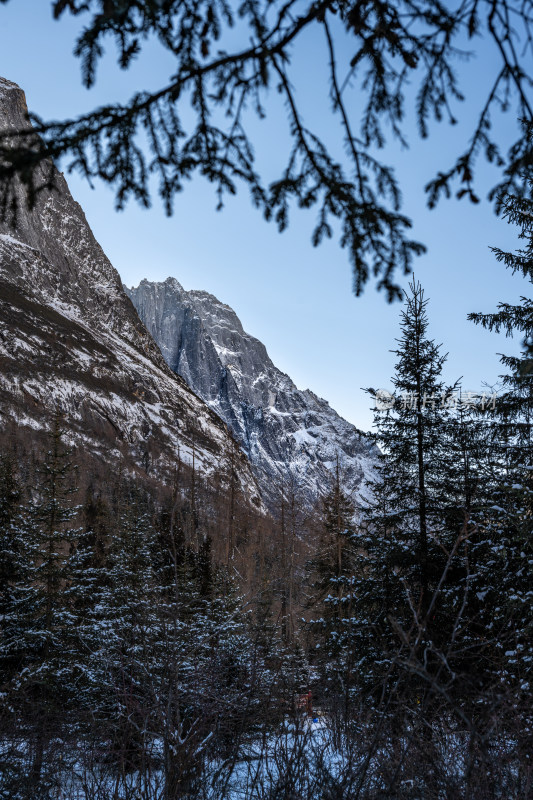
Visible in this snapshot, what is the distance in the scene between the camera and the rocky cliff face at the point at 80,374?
12412cm

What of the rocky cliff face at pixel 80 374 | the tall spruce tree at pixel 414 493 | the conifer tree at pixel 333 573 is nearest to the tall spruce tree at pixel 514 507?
the tall spruce tree at pixel 414 493

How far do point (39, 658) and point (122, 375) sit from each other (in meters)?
147

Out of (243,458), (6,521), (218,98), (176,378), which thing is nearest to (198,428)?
(243,458)

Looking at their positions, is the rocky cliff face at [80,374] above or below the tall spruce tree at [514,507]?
above

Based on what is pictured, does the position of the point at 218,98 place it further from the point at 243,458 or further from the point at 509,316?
the point at 243,458

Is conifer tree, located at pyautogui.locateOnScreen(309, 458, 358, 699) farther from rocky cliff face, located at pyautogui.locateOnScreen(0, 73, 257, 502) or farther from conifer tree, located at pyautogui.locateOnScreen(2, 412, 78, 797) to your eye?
Answer: rocky cliff face, located at pyautogui.locateOnScreen(0, 73, 257, 502)

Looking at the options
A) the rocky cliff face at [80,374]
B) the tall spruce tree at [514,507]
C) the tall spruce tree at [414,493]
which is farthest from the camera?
the rocky cliff face at [80,374]

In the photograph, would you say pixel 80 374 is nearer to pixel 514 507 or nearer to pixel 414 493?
pixel 414 493

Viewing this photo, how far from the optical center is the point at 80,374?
140125 millimetres

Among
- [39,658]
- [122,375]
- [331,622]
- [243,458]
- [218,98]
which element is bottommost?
[39,658]

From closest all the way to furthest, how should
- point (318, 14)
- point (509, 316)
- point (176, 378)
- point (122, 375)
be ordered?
point (318, 14), point (509, 316), point (122, 375), point (176, 378)

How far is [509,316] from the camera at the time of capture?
10.8 meters

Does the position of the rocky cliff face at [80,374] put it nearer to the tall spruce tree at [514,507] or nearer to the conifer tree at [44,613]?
the conifer tree at [44,613]

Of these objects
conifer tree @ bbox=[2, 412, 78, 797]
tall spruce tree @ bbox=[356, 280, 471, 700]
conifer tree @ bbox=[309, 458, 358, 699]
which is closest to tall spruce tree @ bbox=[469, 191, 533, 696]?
tall spruce tree @ bbox=[356, 280, 471, 700]
